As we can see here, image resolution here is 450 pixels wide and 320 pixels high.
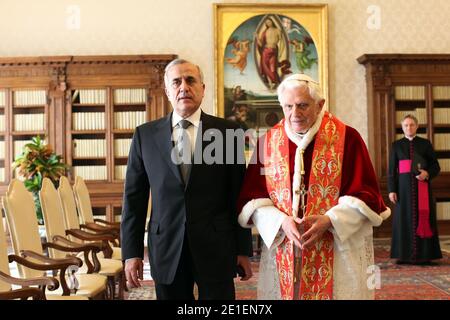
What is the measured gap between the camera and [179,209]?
235 centimetres

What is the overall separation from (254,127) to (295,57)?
1.31m

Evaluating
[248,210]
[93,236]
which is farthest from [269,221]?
[93,236]

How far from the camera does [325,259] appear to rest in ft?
7.86

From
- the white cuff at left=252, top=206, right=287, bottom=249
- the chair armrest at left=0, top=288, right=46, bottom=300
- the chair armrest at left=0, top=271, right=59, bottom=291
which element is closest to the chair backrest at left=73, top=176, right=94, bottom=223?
the chair armrest at left=0, top=271, right=59, bottom=291

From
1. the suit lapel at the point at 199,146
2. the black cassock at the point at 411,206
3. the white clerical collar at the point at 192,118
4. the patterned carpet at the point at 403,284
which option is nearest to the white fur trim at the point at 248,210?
the suit lapel at the point at 199,146

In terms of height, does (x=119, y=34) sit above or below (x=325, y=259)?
above

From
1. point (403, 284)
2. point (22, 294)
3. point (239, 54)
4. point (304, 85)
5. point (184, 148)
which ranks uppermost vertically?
point (239, 54)

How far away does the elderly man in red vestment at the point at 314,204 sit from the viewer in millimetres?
2312

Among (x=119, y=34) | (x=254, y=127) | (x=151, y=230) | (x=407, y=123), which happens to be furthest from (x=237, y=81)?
(x=151, y=230)

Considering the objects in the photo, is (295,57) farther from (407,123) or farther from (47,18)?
(47,18)

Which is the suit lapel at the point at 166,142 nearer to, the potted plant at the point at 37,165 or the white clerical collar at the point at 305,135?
the white clerical collar at the point at 305,135

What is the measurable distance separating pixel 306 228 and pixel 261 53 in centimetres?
689

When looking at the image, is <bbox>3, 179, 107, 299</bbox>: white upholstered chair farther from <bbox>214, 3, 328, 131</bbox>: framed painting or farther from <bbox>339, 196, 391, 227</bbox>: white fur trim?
<bbox>214, 3, 328, 131</bbox>: framed painting

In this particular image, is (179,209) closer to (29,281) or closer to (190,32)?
(29,281)
